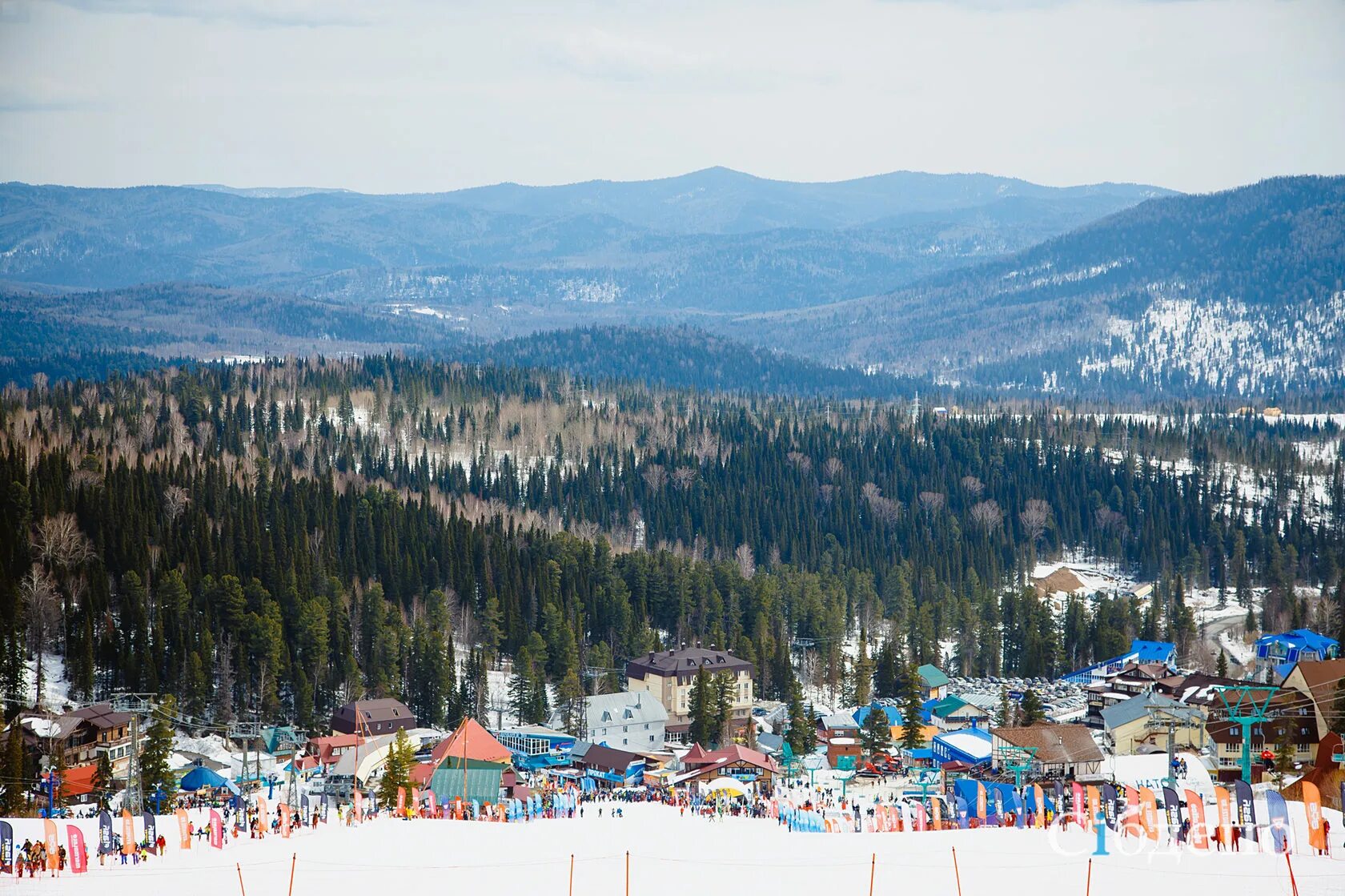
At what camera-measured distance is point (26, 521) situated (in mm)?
105312

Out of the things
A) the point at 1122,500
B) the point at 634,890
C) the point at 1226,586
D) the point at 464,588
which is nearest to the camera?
the point at 634,890

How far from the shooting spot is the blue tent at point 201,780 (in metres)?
69.4

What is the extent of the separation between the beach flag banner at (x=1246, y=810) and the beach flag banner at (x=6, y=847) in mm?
38151

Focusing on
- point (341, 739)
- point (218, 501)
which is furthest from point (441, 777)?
point (218, 501)

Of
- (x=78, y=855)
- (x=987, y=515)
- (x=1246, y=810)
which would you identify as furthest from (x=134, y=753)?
(x=987, y=515)

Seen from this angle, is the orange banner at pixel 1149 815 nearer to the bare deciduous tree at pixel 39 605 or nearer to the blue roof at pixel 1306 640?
the blue roof at pixel 1306 640

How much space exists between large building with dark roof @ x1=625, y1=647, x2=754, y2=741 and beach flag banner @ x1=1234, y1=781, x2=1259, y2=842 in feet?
125

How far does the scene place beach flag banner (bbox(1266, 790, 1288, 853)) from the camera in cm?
4919

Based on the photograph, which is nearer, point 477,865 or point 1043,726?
point 477,865

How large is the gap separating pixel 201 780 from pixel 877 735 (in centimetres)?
3359

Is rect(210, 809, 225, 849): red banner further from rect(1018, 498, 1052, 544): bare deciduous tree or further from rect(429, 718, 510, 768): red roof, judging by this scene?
rect(1018, 498, 1052, 544): bare deciduous tree

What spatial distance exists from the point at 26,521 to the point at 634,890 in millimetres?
72033

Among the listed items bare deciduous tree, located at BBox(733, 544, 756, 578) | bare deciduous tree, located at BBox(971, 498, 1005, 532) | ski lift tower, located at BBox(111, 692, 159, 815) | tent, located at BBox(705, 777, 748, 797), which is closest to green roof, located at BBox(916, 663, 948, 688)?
tent, located at BBox(705, 777, 748, 797)

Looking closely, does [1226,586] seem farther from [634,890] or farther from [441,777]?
[634,890]
